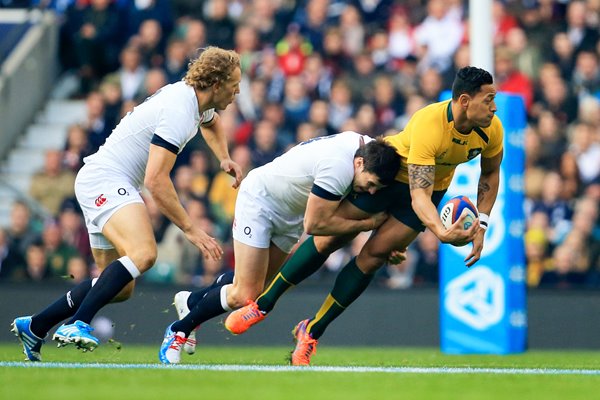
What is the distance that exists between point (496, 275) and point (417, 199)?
4.01 metres

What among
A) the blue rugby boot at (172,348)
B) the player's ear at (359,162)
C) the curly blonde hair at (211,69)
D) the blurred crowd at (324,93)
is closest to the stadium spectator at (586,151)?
the blurred crowd at (324,93)

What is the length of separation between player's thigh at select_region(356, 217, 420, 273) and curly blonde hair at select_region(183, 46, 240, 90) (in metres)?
1.56

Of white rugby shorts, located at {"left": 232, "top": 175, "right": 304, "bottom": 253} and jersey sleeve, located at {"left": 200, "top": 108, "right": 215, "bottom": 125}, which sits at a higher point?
jersey sleeve, located at {"left": 200, "top": 108, "right": 215, "bottom": 125}

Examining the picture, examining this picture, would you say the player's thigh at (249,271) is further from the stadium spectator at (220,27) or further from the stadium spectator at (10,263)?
the stadium spectator at (220,27)

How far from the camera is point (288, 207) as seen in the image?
31.8ft

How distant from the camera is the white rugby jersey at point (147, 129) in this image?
9.06 meters

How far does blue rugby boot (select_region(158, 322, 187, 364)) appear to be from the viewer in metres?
9.35

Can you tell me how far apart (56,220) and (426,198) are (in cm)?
773

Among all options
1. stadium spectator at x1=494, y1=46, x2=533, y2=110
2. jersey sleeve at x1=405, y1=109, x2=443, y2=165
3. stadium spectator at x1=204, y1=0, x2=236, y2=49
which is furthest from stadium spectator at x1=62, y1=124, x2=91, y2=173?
jersey sleeve at x1=405, y1=109, x2=443, y2=165

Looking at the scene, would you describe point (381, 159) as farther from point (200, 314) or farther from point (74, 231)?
point (74, 231)

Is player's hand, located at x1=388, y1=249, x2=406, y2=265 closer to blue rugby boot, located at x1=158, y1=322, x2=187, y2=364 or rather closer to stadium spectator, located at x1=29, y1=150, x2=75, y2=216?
blue rugby boot, located at x1=158, y1=322, x2=187, y2=364

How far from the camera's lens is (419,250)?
47.9 feet

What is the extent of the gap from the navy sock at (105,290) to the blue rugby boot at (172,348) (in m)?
0.59

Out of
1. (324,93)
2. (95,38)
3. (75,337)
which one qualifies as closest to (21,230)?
(95,38)
